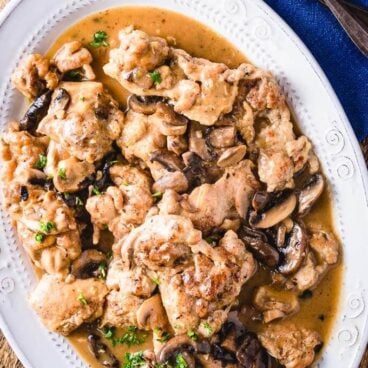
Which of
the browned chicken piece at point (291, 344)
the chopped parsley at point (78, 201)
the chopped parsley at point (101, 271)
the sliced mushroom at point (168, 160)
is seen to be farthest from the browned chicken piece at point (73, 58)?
the browned chicken piece at point (291, 344)

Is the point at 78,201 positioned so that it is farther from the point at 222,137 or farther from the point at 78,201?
the point at 222,137

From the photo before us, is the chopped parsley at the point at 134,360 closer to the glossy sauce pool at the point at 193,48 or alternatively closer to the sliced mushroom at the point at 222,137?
the glossy sauce pool at the point at 193,48

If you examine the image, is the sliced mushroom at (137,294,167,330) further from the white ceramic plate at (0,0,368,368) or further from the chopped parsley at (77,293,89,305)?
the white ceramic plate at (0,0,368,368)

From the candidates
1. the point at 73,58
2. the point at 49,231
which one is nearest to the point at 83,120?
the point at 73,58

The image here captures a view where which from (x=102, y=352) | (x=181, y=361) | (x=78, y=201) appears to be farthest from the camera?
(x=102, y=352)

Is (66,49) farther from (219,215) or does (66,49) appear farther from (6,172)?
(219,215)

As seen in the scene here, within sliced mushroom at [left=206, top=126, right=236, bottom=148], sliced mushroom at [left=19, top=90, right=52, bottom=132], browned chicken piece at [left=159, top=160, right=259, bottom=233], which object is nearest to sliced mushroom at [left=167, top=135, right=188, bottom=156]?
sliced mushroom at [left=206, top=126, right=236, bottom=148]
